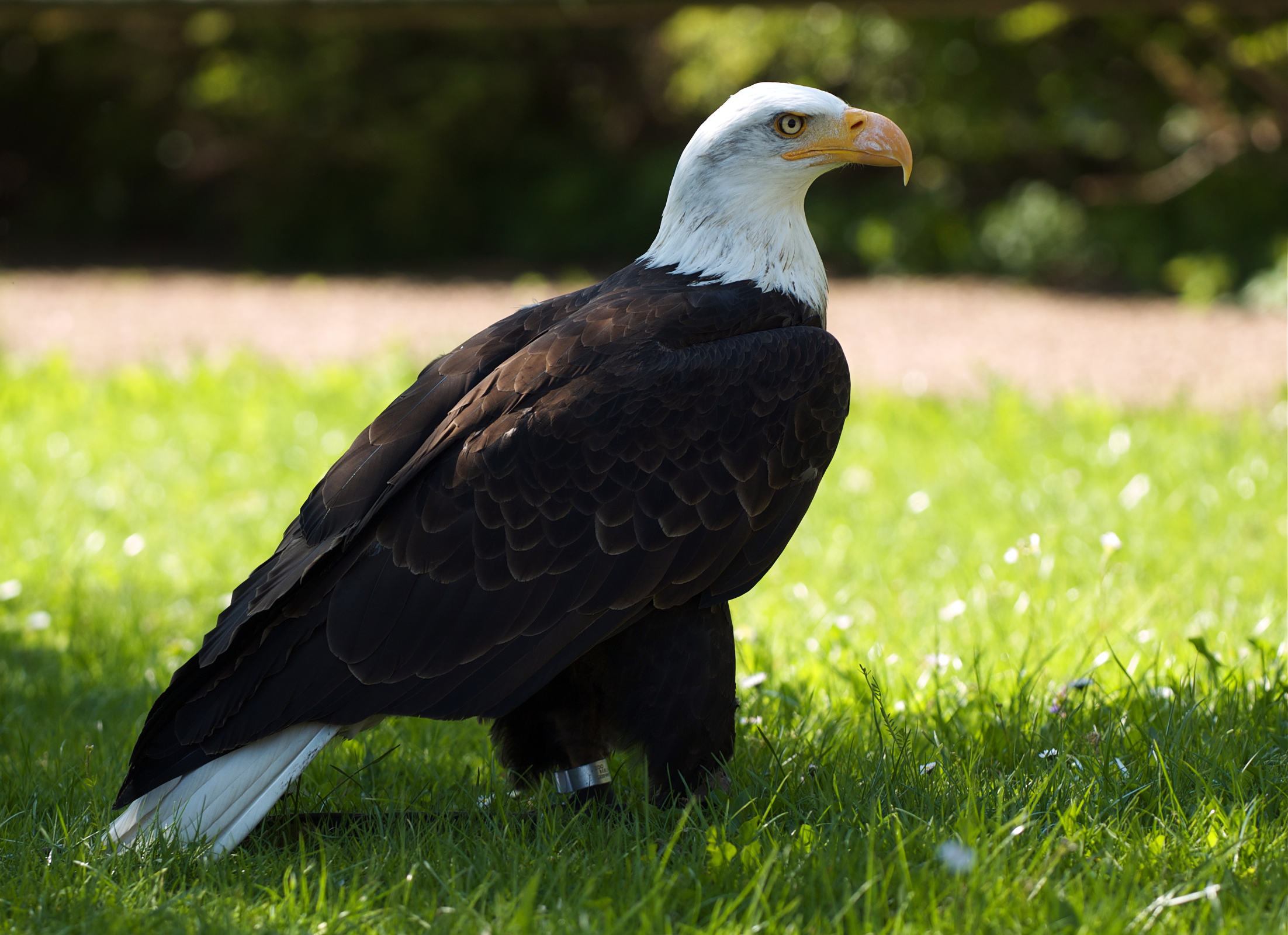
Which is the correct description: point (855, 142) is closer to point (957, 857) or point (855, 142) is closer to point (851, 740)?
point (851, 740)

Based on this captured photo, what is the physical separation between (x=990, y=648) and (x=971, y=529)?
165 centimetres

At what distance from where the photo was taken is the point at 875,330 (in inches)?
484

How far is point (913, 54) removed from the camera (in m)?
15.8

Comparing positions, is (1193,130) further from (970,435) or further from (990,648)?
(990,648)

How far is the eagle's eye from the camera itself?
3396 mm

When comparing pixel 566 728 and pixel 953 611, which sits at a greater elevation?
pixel 566 728

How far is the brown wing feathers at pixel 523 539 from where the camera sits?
2.96m

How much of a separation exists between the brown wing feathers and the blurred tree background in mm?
10389

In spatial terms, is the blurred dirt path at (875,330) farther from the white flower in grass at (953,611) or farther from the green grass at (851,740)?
the white flower in grass at (953,611)

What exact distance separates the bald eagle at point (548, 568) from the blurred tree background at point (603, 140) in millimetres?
10322

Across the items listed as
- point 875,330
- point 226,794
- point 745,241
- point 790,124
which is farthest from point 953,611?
point 875,330

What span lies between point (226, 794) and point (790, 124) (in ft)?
7.06

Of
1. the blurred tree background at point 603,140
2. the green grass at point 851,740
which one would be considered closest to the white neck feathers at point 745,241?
the green grass at point 851,740

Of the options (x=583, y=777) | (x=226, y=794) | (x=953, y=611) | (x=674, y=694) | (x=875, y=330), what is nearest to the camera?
(x=226, y=794)
